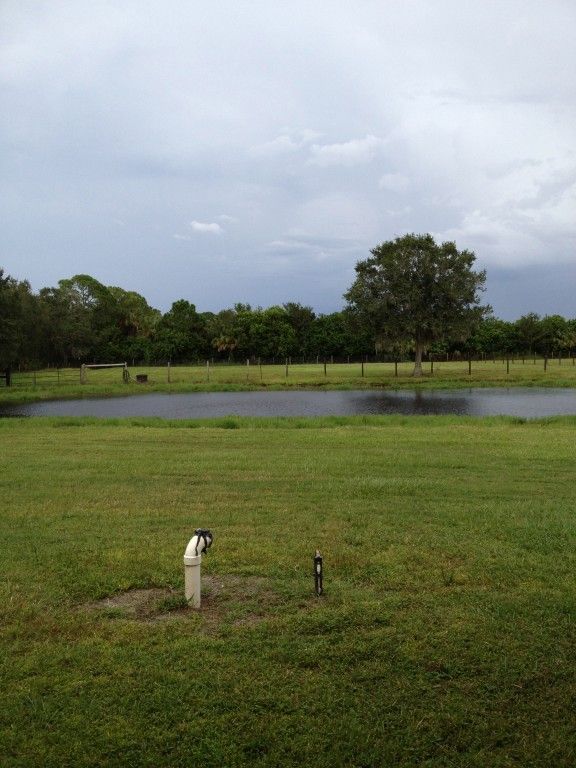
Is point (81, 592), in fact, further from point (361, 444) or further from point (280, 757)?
point (361, 444)

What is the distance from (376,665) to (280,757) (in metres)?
1.04

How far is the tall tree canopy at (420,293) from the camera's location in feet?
156

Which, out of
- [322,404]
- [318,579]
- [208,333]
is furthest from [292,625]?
[208,333]

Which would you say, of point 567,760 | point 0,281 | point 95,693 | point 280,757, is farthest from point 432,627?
point 0,281

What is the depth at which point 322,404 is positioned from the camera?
29.2 metres

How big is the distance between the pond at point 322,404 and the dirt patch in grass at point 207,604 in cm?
1863

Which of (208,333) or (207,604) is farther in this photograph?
(208,333)

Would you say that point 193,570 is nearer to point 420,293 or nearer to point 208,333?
point 420,293

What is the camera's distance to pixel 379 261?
163 feet

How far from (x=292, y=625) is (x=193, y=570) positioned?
0.88m

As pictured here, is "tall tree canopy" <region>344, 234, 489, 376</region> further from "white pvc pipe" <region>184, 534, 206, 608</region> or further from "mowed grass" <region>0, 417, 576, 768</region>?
"white pvc pipe" <region>184, 534, 206, 608</region>

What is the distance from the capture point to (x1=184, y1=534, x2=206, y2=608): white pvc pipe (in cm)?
509

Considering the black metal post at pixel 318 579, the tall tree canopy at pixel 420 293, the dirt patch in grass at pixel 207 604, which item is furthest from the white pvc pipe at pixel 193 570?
the tall tree canopy at pixel 420 293

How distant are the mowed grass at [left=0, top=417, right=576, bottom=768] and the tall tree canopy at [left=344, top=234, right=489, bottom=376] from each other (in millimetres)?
38400
